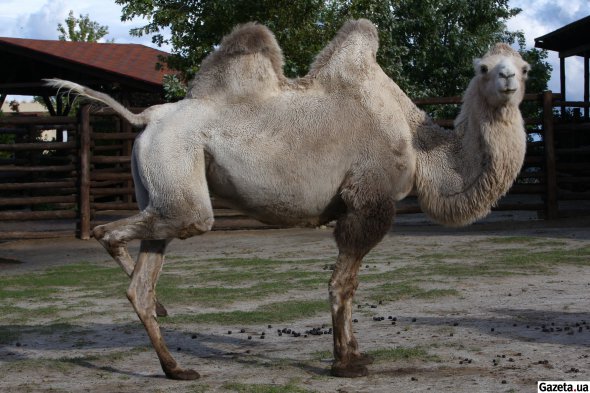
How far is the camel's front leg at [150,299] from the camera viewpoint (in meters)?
6.18

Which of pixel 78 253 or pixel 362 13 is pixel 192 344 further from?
pixel 362 13

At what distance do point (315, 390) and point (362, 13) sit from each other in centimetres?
1596

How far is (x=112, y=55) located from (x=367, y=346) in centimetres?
2483

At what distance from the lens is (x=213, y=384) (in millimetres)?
6000

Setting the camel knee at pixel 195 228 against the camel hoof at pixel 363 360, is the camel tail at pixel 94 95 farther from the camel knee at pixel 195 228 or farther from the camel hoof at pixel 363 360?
the camel hoof at pixel 363 360

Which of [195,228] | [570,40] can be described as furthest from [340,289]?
[570,40]

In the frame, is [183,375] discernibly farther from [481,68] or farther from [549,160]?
[549,160]

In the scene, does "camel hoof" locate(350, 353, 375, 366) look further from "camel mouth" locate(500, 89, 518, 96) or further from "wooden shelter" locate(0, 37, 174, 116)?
"wooden shelter" locate(0, 37, 174, 116)

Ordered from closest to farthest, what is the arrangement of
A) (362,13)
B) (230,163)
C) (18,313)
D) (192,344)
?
1. (230,163)
2. (192,344)
3. (18,313)
4. (362,13)

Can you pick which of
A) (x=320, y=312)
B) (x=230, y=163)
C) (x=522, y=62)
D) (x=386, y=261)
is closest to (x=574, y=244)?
(x=386, y=261)

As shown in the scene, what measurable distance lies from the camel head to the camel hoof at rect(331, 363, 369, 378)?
1.95 meters

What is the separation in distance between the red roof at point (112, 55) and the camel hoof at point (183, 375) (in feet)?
66.3

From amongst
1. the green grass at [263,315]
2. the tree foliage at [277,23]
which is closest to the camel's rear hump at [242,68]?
the green grass at [263,315]

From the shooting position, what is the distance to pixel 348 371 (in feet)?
19.7
